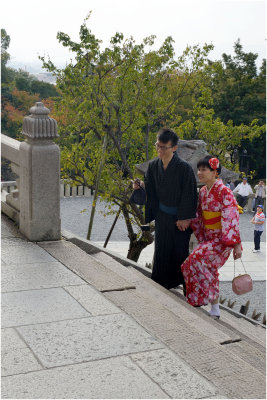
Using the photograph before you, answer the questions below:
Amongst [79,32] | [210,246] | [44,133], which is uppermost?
[79,32]

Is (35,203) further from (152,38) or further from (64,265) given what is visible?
(152,38)

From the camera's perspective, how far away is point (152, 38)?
1170 centimetres

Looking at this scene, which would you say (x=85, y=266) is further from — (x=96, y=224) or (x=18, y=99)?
(x=18, y=99)

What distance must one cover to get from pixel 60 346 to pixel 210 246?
6.98ft

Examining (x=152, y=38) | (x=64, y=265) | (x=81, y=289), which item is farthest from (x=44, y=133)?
(x=152, y=38)

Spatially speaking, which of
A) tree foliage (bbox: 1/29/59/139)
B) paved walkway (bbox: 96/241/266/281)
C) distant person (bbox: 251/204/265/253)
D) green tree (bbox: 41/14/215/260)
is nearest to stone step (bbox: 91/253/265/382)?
green tree (bbox: 41/14/215/260)

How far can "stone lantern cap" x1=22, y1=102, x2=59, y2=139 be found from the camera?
5762 millimetres

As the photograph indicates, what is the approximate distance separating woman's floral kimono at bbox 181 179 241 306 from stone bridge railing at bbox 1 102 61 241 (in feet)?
5.25

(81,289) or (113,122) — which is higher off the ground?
(113,122)

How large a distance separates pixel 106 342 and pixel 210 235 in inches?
77.3

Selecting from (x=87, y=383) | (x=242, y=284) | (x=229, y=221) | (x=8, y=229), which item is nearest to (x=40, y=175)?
(x=8, y=229)

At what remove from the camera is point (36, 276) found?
4984 millimetres

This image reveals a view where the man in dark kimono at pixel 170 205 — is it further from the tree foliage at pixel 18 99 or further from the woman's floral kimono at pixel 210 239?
the tree foliage at pixel 18 99

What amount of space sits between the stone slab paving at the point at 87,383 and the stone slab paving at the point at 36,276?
1531 millimetres
